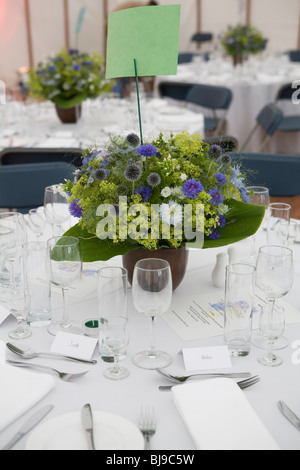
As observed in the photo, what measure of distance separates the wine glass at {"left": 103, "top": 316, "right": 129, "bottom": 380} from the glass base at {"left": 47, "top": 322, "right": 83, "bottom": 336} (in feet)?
0.60

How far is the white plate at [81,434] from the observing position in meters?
0.92

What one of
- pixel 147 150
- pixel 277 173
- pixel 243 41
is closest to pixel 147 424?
pixel 147 150

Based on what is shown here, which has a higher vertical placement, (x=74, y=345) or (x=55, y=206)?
(x=55, y=206)

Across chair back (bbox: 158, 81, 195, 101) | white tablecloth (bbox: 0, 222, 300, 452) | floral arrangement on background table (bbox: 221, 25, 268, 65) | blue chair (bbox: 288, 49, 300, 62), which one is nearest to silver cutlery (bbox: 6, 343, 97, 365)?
white tablecloth (bbox: 0, 222, 300, 452)

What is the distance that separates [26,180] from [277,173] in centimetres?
125

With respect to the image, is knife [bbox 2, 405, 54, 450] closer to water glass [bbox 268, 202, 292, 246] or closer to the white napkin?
the white napkin

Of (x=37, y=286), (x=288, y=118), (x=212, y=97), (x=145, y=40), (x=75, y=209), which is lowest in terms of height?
(x=37, y=286)

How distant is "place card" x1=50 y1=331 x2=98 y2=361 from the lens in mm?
1238

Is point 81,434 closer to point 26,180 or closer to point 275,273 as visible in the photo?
point 275,273

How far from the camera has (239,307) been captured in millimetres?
1256

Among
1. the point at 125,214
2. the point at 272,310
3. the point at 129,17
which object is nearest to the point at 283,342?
the point at 272,310

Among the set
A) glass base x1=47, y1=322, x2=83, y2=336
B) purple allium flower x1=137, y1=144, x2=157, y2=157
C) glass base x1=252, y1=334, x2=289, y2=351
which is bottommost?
glass base x1=47, y1=322, x2=83, y2=336

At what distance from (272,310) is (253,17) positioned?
9432 millimetres

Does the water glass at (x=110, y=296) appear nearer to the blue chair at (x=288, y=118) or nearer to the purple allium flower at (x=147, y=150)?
the purple allium flower at (x=147, y=150)
